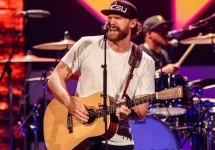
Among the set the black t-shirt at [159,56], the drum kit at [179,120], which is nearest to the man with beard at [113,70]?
the drum kit at [179,120]

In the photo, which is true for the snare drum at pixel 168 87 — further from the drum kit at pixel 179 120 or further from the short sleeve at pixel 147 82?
the short sleeve at pixel 147 82

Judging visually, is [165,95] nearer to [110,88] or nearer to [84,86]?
[110,88]

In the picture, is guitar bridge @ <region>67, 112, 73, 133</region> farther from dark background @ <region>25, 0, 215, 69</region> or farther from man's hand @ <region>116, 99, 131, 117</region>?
dark background @ <region>25, 0, 215, 69</region>

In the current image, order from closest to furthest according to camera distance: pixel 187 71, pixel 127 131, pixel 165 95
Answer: pixel 165 95 < pixel 127 131 < pixel 187 71

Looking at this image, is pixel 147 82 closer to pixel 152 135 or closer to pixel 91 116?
pixel 91 116

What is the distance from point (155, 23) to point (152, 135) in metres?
2.07

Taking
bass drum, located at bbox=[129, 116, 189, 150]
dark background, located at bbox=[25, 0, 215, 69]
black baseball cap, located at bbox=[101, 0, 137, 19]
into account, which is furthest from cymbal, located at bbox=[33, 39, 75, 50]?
black baseball cap, located at bbox=[101, 0, 137, 19]

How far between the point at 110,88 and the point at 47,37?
4144mm

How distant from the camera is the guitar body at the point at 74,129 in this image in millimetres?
4258

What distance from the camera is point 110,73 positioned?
14.4 ft

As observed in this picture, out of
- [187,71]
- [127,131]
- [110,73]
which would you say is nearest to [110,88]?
[110,73]

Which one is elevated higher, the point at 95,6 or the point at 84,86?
the point at 95,6

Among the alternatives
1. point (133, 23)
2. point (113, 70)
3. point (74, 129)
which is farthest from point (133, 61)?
point (74, 129)

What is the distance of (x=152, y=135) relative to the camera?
6.22 metres
